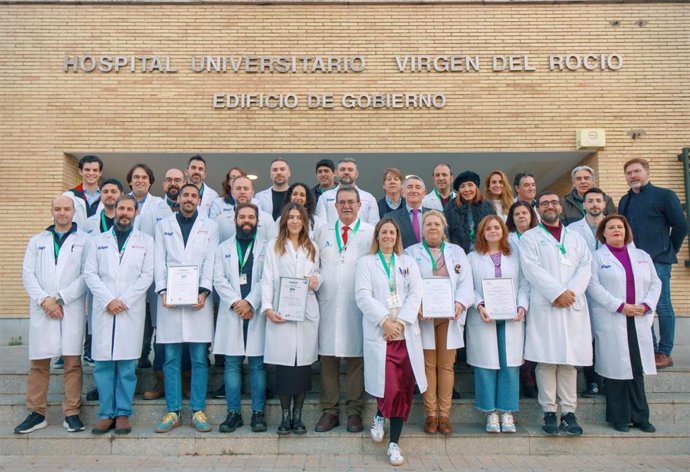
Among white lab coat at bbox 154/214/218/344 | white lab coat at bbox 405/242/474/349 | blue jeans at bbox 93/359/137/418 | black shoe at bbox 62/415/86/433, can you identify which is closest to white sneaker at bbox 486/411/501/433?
white lab coat at bbox 405/242/474/349

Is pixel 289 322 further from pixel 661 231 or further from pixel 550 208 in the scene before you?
pixel 661 231

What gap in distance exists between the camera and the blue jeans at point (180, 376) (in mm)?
5117

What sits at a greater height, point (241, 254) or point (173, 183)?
point (173, 183)

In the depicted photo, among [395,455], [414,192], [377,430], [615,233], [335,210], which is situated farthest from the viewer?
[335,210]

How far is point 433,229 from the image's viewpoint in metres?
5.14

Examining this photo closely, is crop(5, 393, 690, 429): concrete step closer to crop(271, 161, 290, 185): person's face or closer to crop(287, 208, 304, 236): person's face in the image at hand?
crop(287, 208, 304, 236): person's face

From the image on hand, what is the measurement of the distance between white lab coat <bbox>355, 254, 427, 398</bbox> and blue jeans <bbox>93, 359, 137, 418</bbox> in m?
2.37

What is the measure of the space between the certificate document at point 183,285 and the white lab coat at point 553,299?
334 cm

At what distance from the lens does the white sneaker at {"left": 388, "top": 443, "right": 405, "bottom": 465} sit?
15.2ft

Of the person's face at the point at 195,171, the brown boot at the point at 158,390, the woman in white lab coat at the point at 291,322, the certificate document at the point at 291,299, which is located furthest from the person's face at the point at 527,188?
the brown boot at the point at 158,390

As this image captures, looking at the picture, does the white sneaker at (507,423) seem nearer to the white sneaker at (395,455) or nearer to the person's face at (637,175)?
the white sneaker at (395,455)

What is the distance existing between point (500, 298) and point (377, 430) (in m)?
1.75

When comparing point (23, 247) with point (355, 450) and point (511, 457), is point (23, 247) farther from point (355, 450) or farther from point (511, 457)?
point (511, 457)

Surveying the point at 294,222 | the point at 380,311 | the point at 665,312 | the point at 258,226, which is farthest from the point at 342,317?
the point at 665,312
